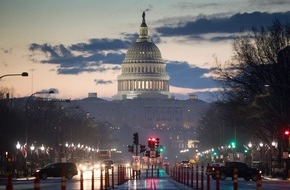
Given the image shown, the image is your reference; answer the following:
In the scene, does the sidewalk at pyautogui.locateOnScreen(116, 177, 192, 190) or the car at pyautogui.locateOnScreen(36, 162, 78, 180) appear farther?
the car at pyautogui.locateOnScreen(36, 162, 78, 180)

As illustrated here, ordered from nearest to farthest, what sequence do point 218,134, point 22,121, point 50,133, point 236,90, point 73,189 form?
point 73,189
point 236,90
point 22,121
point 50,133
point 218,134

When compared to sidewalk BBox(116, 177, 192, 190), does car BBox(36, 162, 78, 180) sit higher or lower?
higher

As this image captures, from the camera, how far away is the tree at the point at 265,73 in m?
88.4

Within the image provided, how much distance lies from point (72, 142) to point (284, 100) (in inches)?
3525

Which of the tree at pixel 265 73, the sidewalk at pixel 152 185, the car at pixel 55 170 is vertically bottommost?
the sidewalk at pixel 152 185

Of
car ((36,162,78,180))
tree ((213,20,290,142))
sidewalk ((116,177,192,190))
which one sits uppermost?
tree ((213,20,290,142))

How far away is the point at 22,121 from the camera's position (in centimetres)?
12988

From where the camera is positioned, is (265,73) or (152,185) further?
(265,73)

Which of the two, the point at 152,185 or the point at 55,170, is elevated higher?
the point at 55,170

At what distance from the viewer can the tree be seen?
290ft

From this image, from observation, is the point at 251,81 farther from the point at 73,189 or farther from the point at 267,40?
the point at 73,189

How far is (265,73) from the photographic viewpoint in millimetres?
90500

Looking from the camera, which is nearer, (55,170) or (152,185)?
(152,185)

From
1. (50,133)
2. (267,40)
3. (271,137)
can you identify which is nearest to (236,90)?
(271,137)
